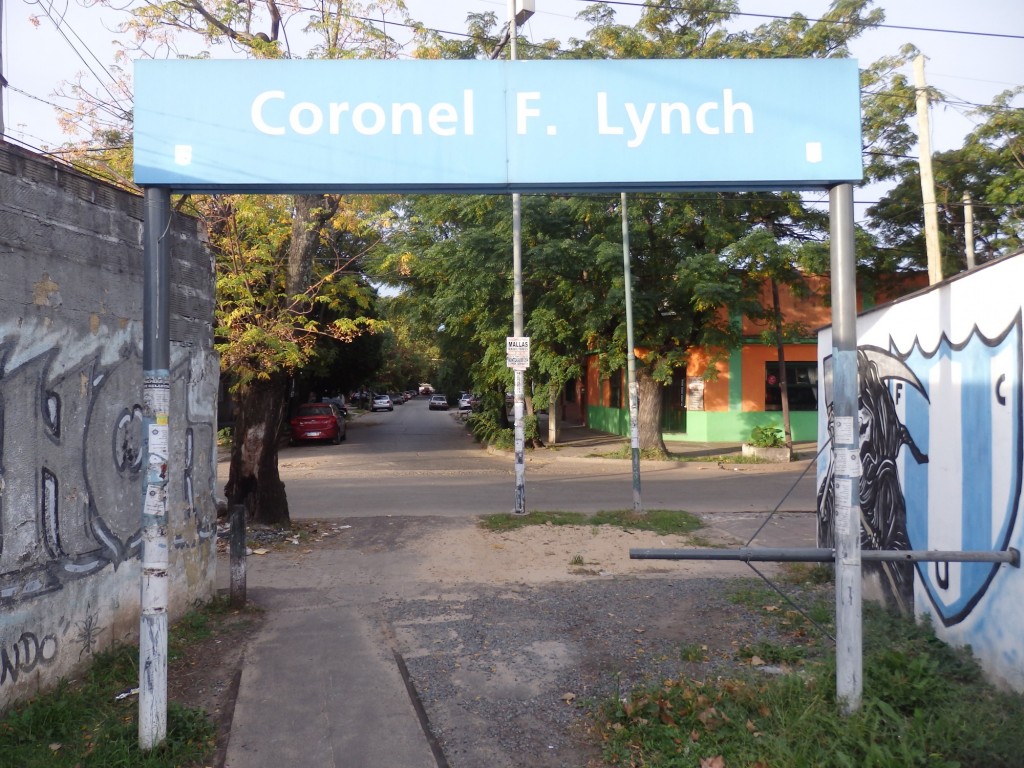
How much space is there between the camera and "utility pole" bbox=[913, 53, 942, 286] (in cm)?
1419

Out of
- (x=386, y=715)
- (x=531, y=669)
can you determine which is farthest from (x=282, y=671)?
(x=531, y=669)

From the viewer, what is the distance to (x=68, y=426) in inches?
200

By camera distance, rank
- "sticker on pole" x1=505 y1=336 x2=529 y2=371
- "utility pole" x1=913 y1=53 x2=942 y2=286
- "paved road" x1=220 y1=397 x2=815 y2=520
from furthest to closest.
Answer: "utility pole" x1=913 y1=53 x2=942 y2=286
"paved road" x1=220 y1=397 x2=815 y2=520
"sticker on pole" x1=505 y1=336 x2=529 y2=371

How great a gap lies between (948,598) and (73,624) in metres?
5.70

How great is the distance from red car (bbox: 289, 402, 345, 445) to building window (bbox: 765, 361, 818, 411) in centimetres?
1450

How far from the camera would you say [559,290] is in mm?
19500

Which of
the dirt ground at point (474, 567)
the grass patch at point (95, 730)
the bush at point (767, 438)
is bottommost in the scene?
the dirt ground at point (474, 567)

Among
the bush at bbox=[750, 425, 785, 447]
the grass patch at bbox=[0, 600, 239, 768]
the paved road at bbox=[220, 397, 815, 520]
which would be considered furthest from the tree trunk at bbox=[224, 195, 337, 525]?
the bush at bbox=[750, 425, 785, 447]

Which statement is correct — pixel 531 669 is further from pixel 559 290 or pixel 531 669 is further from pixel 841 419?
pixel 559 290

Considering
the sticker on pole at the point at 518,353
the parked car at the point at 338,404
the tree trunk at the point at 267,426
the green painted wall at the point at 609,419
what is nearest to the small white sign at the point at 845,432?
the tree trunk at the point at 267,426

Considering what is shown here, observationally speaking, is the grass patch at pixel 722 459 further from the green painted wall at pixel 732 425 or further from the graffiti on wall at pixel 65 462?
the graffiti on wall at pixel 65 462

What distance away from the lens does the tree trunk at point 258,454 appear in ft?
34.1

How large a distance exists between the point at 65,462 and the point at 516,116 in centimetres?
354

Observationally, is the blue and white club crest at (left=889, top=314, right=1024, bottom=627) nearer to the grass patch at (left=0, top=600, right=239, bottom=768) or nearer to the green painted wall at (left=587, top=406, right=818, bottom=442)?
the grass patch at (left=0, top=600, right=239, bottom=768)
